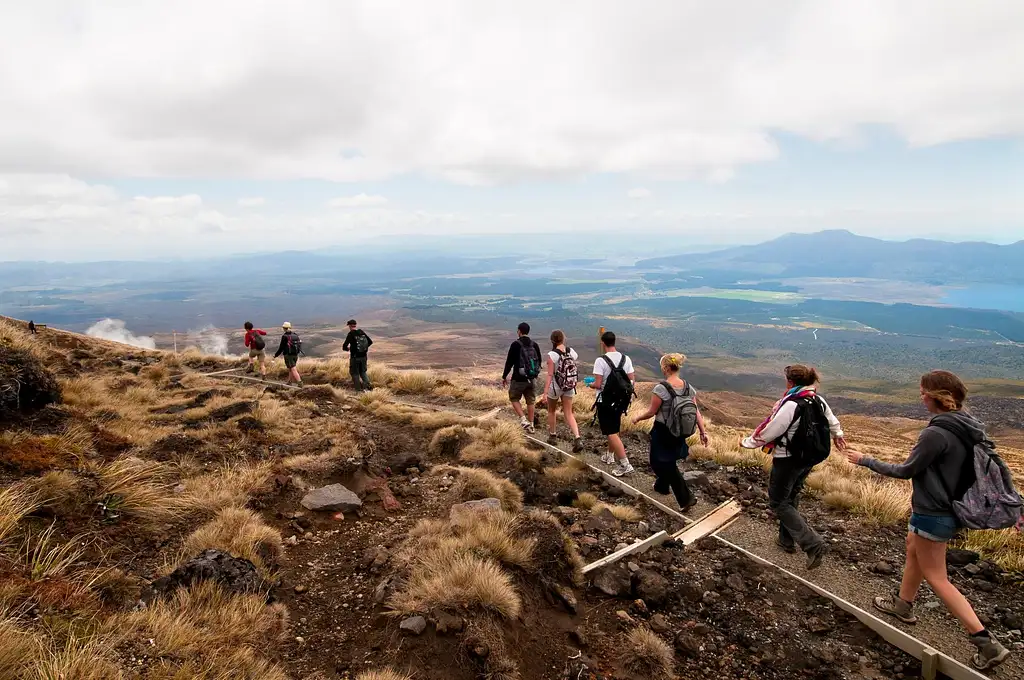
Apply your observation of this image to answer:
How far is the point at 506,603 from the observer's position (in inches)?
170

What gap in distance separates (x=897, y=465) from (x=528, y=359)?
21.0 feet

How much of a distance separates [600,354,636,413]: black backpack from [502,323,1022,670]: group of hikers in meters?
0.02

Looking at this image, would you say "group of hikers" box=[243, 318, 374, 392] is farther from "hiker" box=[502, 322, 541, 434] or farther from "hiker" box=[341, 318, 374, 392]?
"hiker" box=[502, 322, 541, 434]

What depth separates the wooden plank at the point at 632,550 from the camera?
5.60 meters

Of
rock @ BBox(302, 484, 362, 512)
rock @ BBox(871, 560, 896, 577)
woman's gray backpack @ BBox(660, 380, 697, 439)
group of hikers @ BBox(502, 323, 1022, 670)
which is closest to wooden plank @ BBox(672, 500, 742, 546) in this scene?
group of hikers @ BBox(502, 323, 1022, 670)

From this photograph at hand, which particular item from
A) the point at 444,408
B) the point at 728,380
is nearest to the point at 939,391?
the point at 444,408

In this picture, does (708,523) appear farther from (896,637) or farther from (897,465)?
(897,465)

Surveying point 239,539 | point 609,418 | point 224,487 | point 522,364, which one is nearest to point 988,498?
point 609,418

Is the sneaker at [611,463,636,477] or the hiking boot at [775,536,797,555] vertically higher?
the sneaker at [611,463,636,477]

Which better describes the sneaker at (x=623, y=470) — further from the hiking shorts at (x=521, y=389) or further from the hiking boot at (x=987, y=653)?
the hiking boot at (x=987, y=653)

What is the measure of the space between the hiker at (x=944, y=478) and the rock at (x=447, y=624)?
3.81m

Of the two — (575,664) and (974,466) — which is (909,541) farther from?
(575,664)

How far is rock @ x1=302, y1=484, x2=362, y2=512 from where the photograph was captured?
6574 millimetres

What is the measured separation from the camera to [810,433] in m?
5.25
